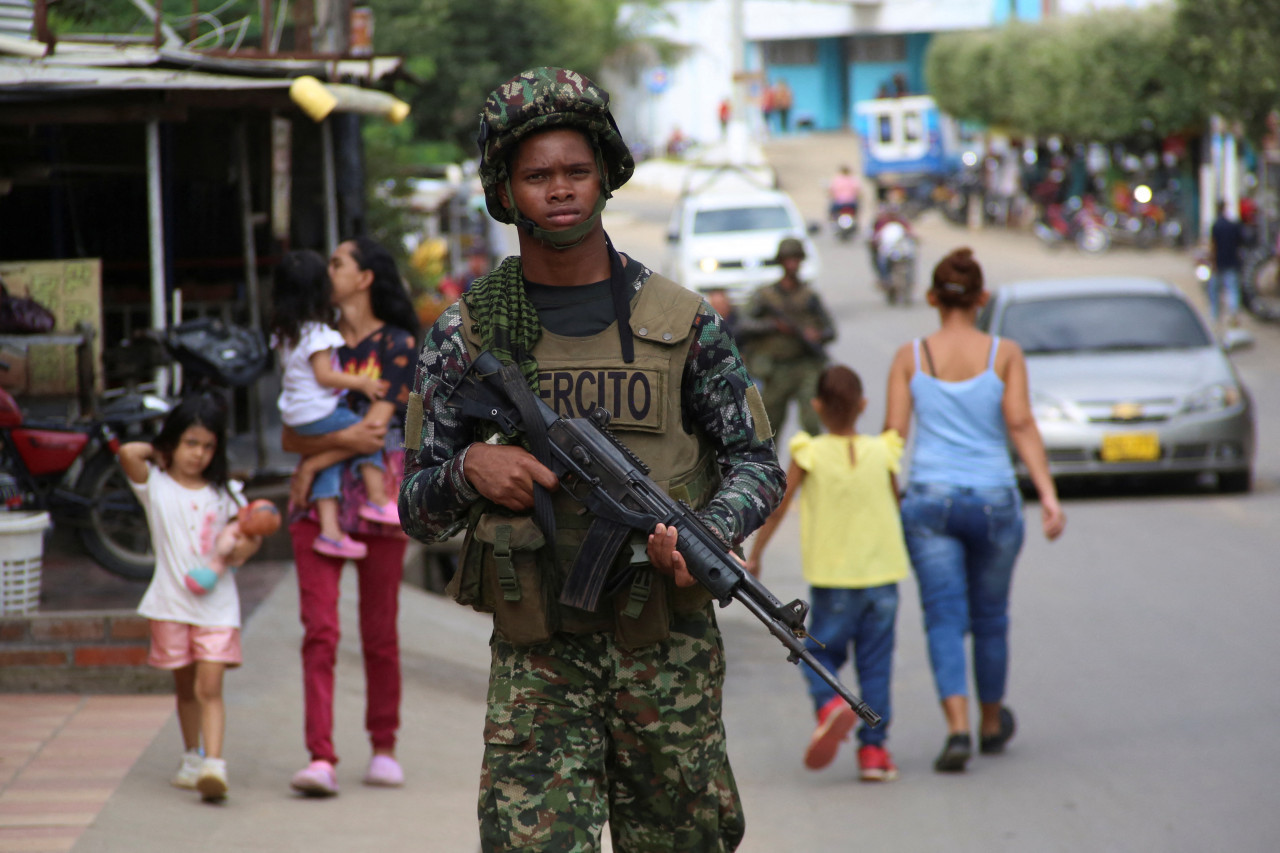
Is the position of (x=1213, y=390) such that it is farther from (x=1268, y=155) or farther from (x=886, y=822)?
(x=1268, y=155)

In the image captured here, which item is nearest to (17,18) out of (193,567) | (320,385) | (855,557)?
(320,385)

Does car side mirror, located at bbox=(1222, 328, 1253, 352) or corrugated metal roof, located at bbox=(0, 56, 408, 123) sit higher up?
corrugated metal roof, located at bbox=(0, 56, 408, 123)

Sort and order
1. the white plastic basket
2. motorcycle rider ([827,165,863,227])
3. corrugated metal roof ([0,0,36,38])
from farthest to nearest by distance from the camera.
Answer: motorcycle rider ([827,165,863,227]), corrugated metal roof ([0,0,36,38]), the white plastic basket

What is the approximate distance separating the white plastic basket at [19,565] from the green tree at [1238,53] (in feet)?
62.7

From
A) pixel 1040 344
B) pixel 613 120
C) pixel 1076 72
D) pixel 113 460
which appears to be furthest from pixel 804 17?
pixel 613 120

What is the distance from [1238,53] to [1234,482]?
12596 millimetres

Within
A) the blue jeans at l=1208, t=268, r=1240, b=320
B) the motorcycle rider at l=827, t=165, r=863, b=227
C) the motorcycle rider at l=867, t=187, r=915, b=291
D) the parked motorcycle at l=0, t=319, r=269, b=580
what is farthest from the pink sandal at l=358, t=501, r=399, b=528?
the motorcycle rider at l=827, t=165, r=863, b=227

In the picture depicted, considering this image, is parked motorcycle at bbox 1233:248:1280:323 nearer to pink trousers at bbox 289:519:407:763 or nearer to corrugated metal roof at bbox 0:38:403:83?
corrugated metal roof at bbox 0:38:403:83

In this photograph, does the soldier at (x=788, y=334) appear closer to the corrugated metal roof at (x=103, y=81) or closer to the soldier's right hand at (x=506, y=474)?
the corrugated metal roof at (x=103, y=81)

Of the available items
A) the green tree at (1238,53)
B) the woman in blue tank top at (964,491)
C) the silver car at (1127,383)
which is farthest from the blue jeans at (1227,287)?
the woman in blue tank top at (964,491)

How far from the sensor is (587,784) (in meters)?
3.13

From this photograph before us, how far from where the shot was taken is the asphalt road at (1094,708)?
523 cm

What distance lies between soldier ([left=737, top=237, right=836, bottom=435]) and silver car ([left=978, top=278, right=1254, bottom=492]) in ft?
5.57

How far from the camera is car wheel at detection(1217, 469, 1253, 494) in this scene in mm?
11539
